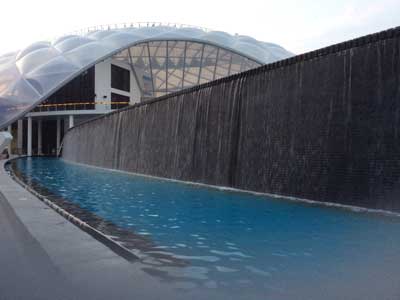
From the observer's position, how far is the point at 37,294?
342 cm

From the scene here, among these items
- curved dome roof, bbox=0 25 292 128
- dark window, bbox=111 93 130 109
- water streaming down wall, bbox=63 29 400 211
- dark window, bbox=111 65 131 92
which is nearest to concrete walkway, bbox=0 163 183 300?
water streaming down wall, bbox=63 29 400 211

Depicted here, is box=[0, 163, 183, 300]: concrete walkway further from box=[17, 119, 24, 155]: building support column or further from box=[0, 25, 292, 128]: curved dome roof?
box=[17, 119, 24, 155]: building support column

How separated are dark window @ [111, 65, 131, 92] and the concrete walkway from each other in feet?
176

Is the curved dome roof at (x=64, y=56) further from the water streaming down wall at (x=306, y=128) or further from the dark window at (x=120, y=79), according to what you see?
the water streaming down wall at (x=306, y=128)

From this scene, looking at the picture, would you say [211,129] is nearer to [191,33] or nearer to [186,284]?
[186,284]

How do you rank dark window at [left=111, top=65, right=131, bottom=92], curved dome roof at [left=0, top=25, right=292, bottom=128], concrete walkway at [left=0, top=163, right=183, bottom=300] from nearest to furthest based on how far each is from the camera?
concrete walkway at [left=0, top=163, right=183, bottom=300]
curved dome roof at [left=0, top=25, right=292, bottom=128]
dark window at [left=111, top=65, right=131, bottom=92]

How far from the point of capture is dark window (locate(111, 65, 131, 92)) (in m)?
58.2

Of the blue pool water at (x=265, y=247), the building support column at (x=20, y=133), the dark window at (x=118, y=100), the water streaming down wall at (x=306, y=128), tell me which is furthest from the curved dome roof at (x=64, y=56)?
the blue pool water at (x=265, y=247)

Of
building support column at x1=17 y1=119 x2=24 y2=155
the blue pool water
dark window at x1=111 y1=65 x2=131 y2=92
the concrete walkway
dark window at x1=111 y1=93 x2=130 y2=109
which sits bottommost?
the blue pool water

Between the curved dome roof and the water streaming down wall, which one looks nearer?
the water streaming down wall

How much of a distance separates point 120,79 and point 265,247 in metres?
56.4

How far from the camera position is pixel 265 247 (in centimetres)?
550

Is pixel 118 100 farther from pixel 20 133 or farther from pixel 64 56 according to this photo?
pixel 20 133

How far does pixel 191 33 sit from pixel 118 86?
11224 mm
